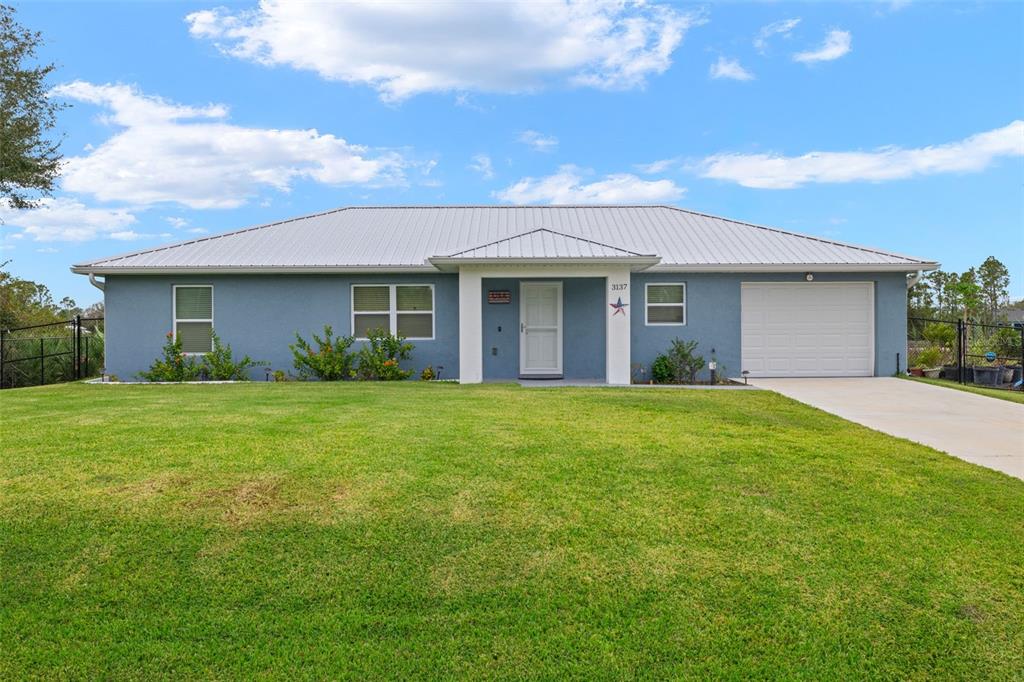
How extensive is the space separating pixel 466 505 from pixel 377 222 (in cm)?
1432

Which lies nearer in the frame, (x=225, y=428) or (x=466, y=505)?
(x=466, y=505)

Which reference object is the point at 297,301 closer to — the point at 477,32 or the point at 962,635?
the point at 477,32

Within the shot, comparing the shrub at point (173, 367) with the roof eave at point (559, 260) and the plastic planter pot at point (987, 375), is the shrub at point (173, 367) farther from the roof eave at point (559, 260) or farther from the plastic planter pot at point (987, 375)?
the plastic planter pot at point (987, 375)

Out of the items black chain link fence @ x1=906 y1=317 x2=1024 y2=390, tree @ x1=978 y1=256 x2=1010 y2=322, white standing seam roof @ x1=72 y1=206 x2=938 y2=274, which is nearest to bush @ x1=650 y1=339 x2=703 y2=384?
white standing seam roof @ x1=72 y1=206 x2=938 y2=274

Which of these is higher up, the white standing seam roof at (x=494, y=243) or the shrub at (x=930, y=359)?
the white standing seam roof at (x=494, y=243)

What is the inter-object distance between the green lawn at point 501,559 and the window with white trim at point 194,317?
330 inches

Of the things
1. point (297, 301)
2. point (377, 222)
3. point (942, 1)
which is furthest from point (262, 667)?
point (377, 222)

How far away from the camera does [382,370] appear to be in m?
14.0

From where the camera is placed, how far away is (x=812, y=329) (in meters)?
15.0

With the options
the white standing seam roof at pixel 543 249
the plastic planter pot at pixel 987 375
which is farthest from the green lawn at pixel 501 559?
the plastic planter pot at pixel 987 375

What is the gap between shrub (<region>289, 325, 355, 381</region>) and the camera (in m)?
14.0

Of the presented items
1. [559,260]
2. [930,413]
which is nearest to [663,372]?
[559,260]

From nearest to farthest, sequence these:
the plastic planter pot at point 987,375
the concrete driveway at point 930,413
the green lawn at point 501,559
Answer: the green lawn at point 501,559
the concrete driveway at point 930,413
the plastic planter pot at point 987,375

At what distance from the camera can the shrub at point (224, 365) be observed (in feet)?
47.0
